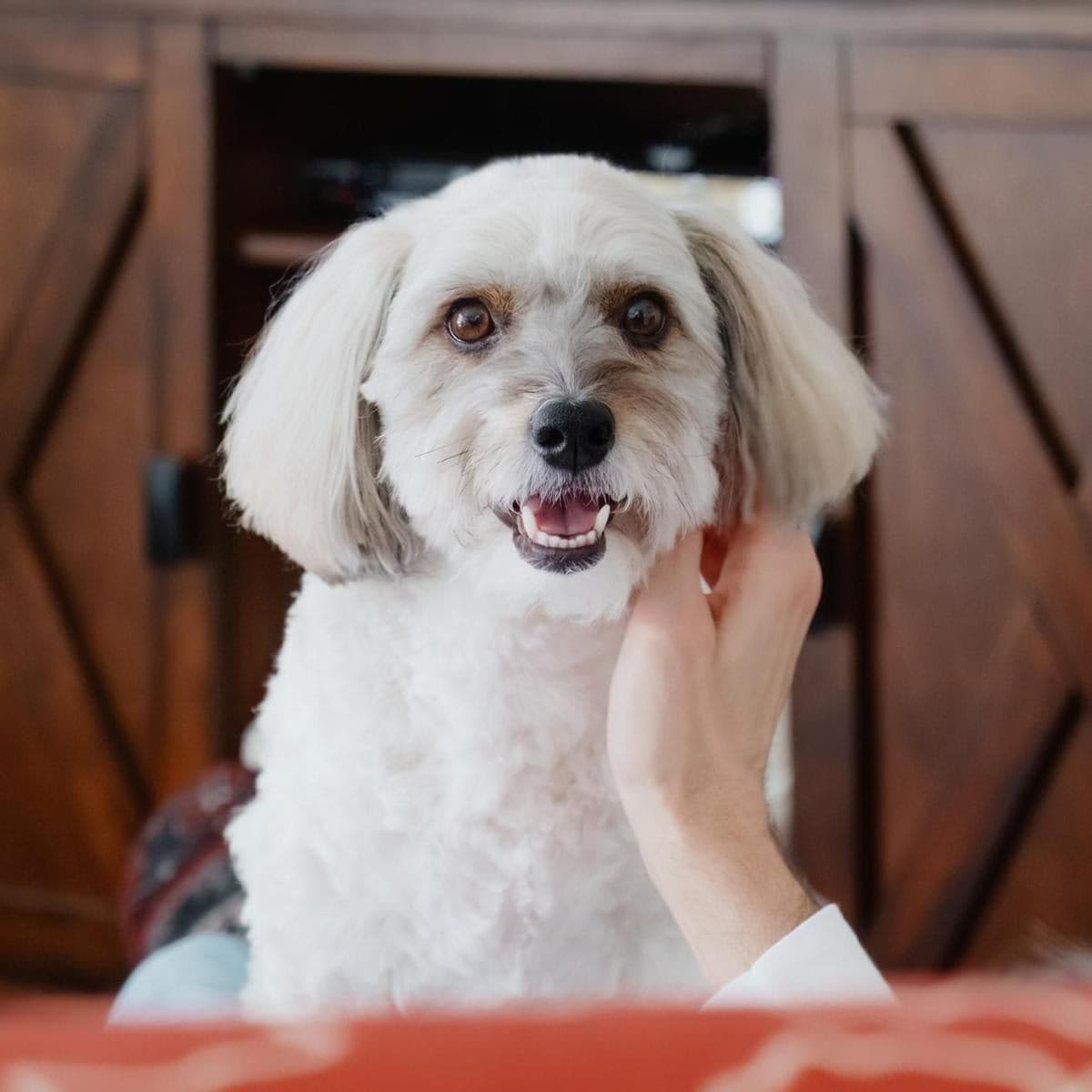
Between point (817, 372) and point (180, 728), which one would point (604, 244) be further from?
point (180, 728)

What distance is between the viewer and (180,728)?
1.65 m

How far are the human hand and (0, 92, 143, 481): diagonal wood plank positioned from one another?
1.22 metres

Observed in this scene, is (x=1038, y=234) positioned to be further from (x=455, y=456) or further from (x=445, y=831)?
(x=445, y=831)

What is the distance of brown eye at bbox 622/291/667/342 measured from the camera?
82cm

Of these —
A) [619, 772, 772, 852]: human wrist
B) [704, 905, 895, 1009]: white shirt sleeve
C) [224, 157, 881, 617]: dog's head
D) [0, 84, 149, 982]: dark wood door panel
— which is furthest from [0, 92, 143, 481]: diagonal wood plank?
[704, 905, 895, 1009]: white shirt sleeve

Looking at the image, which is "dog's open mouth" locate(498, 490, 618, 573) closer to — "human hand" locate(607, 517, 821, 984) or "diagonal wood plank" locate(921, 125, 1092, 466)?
"human hand" locate(607, 517, 821, 984)

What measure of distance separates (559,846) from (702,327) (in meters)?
0.41

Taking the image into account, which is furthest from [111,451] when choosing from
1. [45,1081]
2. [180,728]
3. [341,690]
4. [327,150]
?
[45,1081]

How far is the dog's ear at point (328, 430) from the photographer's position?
2.59 feet

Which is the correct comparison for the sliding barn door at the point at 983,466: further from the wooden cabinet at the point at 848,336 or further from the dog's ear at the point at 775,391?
the dog's ear at the point at 775,391

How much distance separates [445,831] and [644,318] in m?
0.40

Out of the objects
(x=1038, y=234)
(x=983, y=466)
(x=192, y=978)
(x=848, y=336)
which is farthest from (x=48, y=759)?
(x=1038, y=234)

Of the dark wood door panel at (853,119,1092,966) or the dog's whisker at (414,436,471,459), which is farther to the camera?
the dark wood door panel at (853,119,1092,966)

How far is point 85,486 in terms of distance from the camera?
1.67 m
